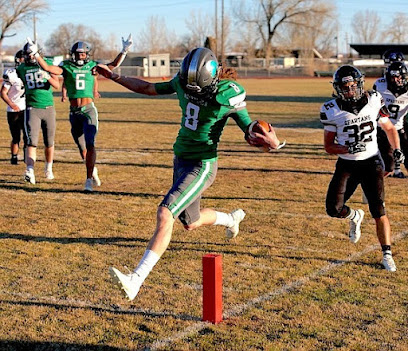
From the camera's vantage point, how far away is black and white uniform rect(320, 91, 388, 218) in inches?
249

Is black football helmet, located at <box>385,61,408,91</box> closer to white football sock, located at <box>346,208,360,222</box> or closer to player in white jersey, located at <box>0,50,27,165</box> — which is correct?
white football sock, located at <box>346,208,360,222</box>

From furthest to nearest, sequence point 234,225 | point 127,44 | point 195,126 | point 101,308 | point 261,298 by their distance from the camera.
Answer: point 127,44, point 234,225, point 195,126, point 261,298, point 101,308

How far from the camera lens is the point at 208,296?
4.71m

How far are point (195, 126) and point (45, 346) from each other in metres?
2.14

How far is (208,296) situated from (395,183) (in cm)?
685

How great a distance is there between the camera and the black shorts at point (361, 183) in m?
6.36

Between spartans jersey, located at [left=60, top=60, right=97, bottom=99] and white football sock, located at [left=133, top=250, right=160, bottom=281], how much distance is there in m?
5.43

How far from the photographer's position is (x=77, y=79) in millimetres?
9859

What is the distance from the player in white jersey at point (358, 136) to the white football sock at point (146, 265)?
7.58 ft

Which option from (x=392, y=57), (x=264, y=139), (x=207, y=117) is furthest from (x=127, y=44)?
(x=392, y=57)

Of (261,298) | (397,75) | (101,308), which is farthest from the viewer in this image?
(397,75)

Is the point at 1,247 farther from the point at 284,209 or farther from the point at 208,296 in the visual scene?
the point at 284,209

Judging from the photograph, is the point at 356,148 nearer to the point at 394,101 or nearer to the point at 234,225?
the point at 234,225

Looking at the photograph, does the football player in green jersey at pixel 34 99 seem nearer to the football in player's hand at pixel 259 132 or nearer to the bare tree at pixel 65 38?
the football in player's hand at pixel 259 132
